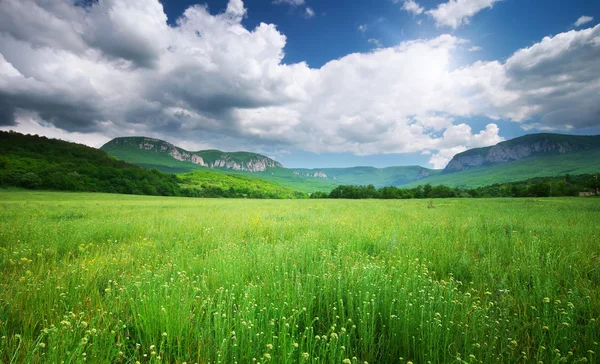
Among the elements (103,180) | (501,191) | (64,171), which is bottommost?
(103,180)

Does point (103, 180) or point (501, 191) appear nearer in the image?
point (103, 180)

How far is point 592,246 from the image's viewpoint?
19.0 ft

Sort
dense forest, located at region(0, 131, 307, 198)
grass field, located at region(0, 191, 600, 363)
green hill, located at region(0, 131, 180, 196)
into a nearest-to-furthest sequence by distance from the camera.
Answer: grass field, located at region(0, 191, 600, 363) → green hill, located at region(0, 131, 180, 196) → dense forest, located at region(0, 131, 307, 198)

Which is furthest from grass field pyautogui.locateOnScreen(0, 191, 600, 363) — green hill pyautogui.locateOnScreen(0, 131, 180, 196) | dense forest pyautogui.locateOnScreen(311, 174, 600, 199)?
dense forest pyautogui.locateOnScreen(311, 174, 600, 199)

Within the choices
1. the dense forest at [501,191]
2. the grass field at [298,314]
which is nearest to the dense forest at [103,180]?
the dense forest at [501,191]

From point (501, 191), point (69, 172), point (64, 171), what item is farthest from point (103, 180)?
point (501, 191)

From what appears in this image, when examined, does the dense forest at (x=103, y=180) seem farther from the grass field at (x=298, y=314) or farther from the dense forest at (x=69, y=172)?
the grass field at (x=298, y=314)

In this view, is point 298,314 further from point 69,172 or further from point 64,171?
point 69,172

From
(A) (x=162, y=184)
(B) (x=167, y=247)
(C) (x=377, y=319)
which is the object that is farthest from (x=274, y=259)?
(A) (x=162, y=184)

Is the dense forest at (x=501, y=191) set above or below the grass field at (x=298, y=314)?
above

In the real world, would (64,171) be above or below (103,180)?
above

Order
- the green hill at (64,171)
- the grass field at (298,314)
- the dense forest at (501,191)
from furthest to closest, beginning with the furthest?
the dense forest at (501,191)
the green hill at (64,171)
the grass field at (298,314)

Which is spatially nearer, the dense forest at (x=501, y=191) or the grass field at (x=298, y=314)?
the grass field at (x=298, y=314)

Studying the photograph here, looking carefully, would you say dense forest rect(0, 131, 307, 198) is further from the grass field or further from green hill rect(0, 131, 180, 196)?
the grass field
